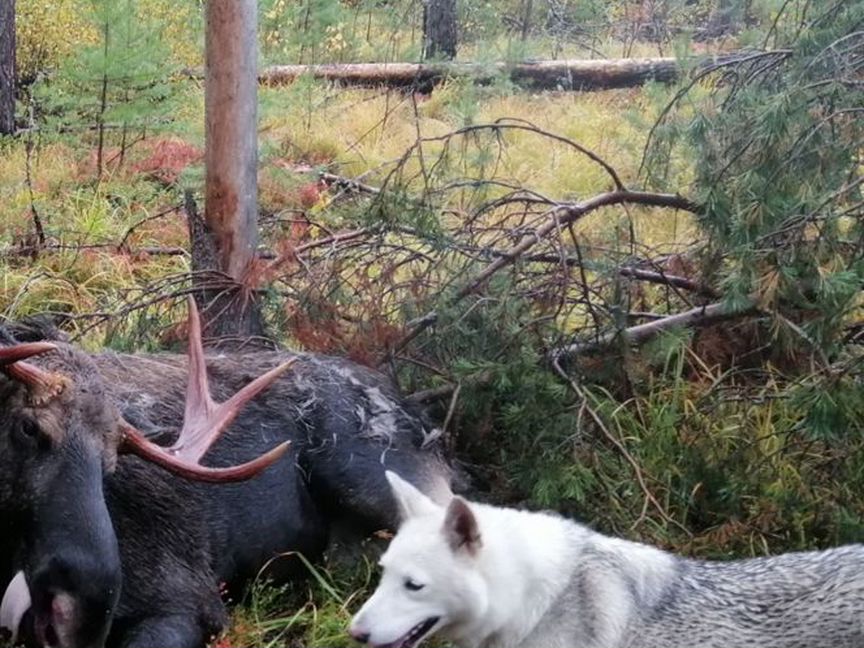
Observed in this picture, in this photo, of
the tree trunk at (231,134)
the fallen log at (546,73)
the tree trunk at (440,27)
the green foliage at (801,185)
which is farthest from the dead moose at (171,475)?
the tree trunk at (440,27)

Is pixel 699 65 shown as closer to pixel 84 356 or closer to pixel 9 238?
pixel 84 356

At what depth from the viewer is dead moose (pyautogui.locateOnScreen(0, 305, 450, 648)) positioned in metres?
4.76

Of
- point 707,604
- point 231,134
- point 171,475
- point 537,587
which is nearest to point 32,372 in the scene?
point 171,475

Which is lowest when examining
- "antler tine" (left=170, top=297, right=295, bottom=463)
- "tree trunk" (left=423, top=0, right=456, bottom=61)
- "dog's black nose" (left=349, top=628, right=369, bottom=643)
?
"dog's black nose" (left=349, top=628, right=369, bottom=643)

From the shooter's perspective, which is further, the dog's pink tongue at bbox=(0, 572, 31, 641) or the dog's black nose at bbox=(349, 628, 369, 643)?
the dog's pink tongue at bbox=(0, 572, 31, 641)

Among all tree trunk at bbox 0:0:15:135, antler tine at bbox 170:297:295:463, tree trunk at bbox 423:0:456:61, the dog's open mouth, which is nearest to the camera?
the dog's open mouth

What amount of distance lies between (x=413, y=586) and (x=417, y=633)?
0.18m

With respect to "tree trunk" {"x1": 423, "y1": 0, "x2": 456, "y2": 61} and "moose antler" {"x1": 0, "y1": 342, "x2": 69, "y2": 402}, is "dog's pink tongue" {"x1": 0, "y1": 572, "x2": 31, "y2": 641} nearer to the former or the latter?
"moose antler" {"x1": 0, "y1": 342, "x2": 69, "y2": 402}

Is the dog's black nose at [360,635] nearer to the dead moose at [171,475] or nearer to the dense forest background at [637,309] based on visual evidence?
the dead moose at [171,475]

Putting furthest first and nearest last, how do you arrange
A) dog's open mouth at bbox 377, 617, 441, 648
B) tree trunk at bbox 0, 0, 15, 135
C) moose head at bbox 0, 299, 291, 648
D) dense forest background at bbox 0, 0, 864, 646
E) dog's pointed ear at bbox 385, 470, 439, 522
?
1. tree trunk at bbox 0, 0, 15, 135
2. dense forest background at bbox 0, 0, 864, 646
3. dog's pointed ear at bbox 385, 470, 439, 522
4. moose head at bbox 0, 299, 291, 648
5. dog's open mouth at bbox 377, 617, 441, 648

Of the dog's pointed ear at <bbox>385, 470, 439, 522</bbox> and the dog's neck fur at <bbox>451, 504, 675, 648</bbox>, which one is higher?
the dog's pointed ear at <bbox>385, 470, 439, 522</bbox>

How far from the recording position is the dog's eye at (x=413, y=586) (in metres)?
4.50

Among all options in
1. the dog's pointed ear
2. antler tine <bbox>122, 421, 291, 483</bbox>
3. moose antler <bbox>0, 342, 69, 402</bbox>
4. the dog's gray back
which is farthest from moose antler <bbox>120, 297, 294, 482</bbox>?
the dog's gray back

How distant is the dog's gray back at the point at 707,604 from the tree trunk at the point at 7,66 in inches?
422
